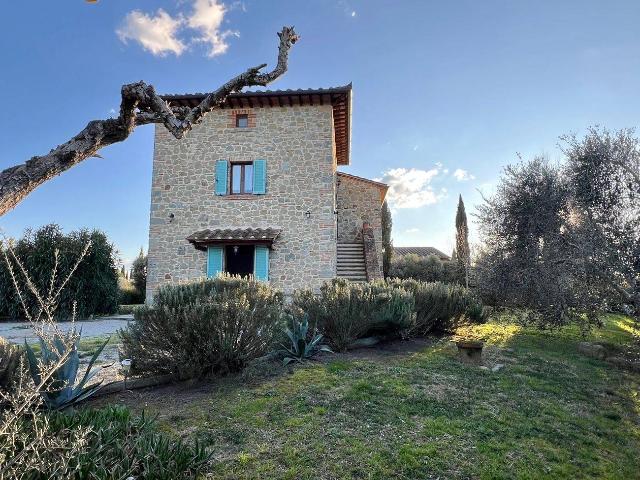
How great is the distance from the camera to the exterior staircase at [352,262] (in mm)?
15359

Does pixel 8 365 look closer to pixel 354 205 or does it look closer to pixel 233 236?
pixel 233 236

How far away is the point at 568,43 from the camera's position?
24.9ft

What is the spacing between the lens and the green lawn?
3041 mm

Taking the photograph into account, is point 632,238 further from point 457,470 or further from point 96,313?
point 96,313

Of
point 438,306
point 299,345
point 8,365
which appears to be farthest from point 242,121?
point 8,365

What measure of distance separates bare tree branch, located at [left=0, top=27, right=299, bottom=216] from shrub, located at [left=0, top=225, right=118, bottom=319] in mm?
11020

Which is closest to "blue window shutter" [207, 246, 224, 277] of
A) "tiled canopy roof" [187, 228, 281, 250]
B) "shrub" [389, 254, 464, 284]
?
"tiled canopy roof" [187, 228, 281, 250]

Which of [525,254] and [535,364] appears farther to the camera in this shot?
[525,254]

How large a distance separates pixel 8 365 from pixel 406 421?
3.70 metres

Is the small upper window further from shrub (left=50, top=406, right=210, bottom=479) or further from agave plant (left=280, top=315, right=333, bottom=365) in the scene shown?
shrub (left=50, top=406, right=210, bottom=479)

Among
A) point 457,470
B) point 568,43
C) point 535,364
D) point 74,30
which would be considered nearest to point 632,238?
point 535,364

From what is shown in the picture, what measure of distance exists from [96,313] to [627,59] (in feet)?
53.6

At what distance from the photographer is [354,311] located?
6438mm

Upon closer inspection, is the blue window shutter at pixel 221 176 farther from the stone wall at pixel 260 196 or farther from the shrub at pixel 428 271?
the shrub at pixel 428 271
